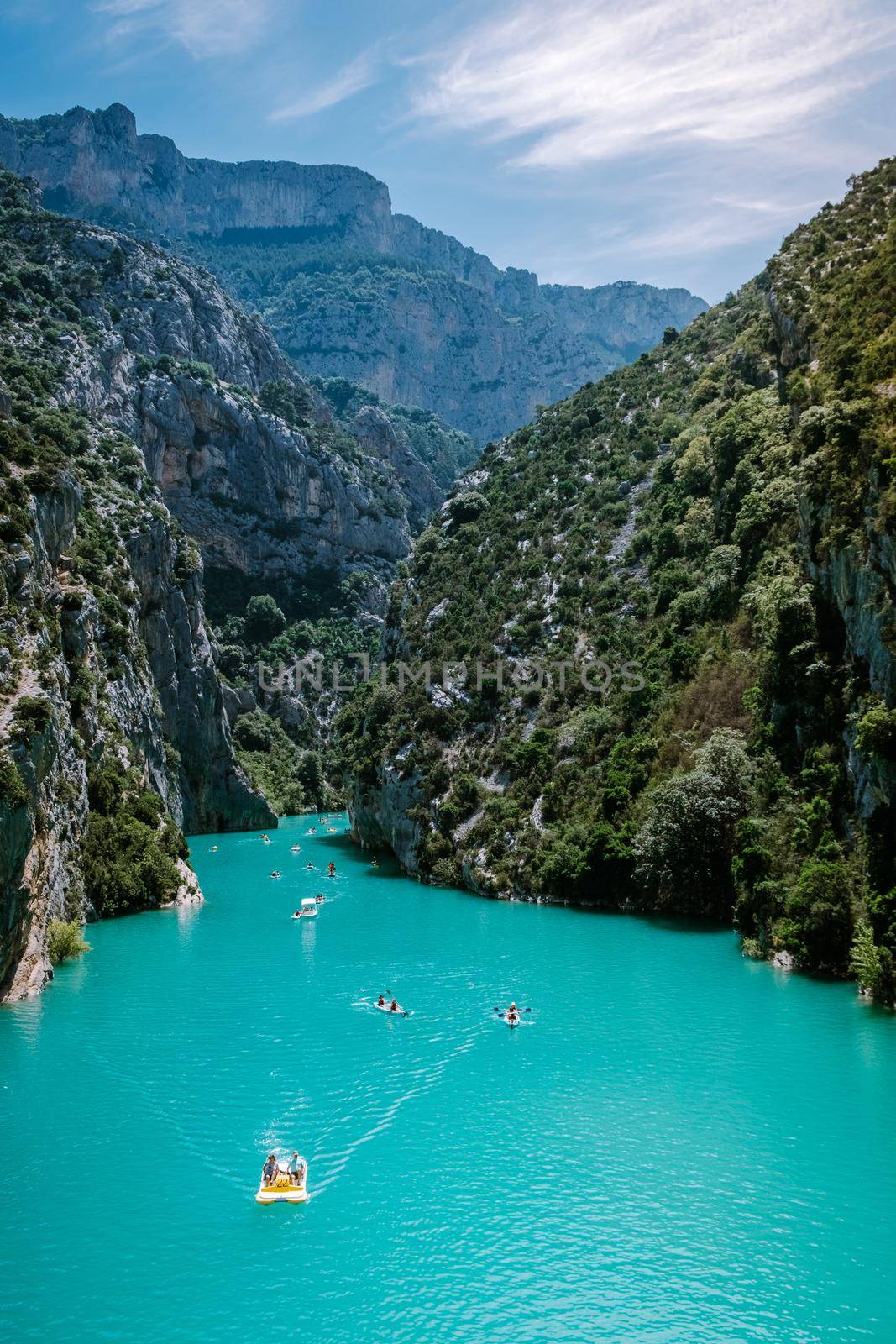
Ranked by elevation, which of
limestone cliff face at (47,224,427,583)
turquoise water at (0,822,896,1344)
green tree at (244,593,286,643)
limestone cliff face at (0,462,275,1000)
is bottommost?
turquoise water at (0,822,896,1344)

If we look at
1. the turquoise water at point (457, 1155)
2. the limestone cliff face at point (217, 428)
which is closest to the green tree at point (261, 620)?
the limestone cliff face at point (217, 428)

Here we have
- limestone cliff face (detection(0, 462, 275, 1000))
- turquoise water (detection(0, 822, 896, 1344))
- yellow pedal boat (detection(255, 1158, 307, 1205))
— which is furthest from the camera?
limestone cliff face (detection(0, 462, 275, 1000))

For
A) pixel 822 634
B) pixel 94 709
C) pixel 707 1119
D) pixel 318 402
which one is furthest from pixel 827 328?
pixel 318 402

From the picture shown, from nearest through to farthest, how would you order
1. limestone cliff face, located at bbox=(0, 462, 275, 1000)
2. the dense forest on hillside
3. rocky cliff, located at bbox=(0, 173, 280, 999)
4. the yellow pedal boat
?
the yellow pedal boat, the dense forest on hillside, limestone cliff face, located at bbox=(0, 462, 275, 1000), rocky cliff, located at bbox=(0, 173, 280, 999)

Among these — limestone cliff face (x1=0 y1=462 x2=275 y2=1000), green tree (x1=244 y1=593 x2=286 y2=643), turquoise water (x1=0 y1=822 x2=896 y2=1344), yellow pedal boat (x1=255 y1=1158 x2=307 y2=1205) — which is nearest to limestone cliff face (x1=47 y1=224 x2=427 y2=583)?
green tree (x1=244 y1=593 x2=286 y2=643)

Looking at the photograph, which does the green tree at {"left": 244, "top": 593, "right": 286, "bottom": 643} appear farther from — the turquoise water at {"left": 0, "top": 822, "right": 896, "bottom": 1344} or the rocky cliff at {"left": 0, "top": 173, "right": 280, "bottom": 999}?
the turquoise water at {"left": 0, "top": 822, "right": 896, "bottom": 1344}

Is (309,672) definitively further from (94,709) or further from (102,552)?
(94,709)

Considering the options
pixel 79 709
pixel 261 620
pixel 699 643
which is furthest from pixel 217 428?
pixel 699 643

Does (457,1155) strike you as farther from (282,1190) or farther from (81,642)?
(81,642)
